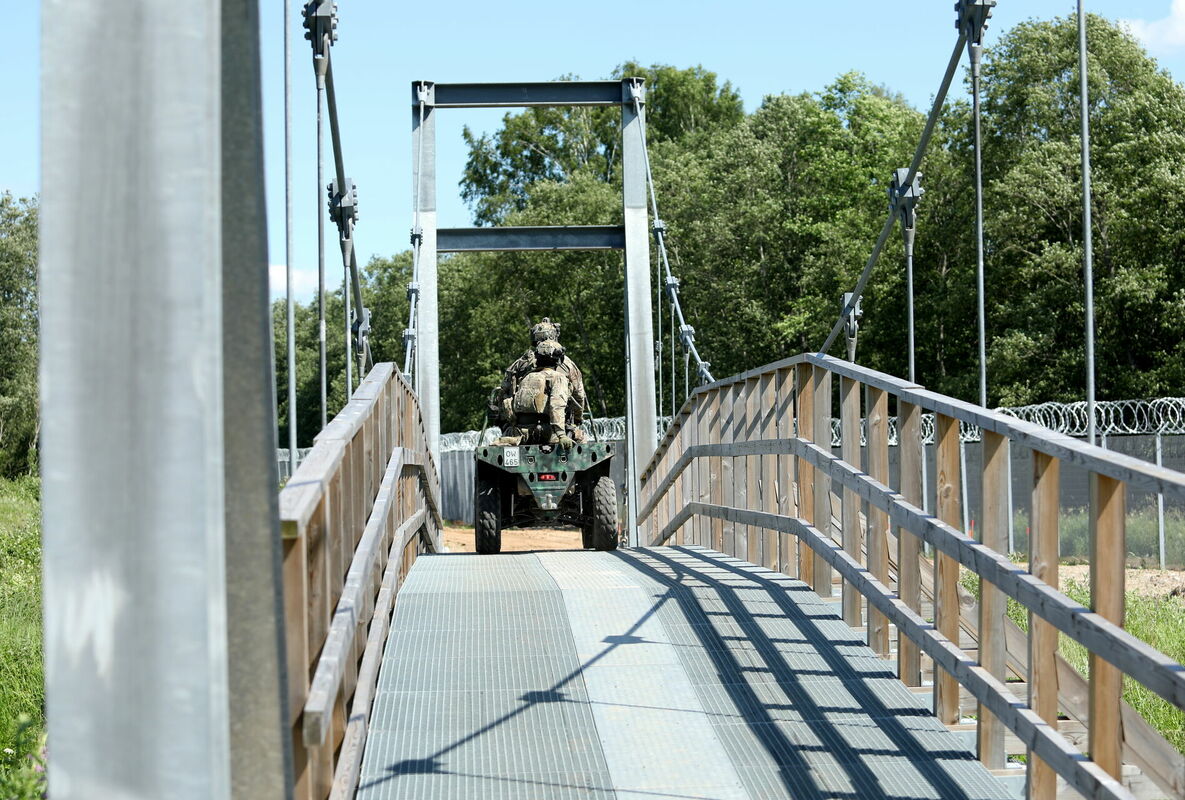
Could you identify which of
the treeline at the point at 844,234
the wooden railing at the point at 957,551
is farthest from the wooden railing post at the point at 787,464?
the treeline at the point at 844,234

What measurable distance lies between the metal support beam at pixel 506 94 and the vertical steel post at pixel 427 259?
181mm

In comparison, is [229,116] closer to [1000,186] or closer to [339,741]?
[339,741]

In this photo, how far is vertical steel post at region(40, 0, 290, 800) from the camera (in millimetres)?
2008

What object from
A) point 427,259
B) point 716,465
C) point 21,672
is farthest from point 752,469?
point 427,259

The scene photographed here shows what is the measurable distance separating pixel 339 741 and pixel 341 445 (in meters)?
0.80

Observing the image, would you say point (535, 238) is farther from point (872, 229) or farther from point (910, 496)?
point (872, 229)

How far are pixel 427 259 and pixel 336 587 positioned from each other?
12959 mm

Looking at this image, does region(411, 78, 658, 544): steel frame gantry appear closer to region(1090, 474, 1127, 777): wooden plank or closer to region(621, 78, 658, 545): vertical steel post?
region(621, 78, 658, 545): vertical steel post

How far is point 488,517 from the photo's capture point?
45.6 ft

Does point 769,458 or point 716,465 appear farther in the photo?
point 716,465

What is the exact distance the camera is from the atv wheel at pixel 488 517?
13.9 metres

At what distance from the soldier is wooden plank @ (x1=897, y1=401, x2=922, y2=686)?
342 inches

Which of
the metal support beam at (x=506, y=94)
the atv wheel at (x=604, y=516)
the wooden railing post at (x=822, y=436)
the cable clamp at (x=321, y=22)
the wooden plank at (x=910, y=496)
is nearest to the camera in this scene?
the wooden plank at (x=910, y=496)

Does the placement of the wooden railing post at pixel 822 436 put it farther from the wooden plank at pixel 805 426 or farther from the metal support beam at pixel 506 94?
the metal support beam at pixel 506 94
